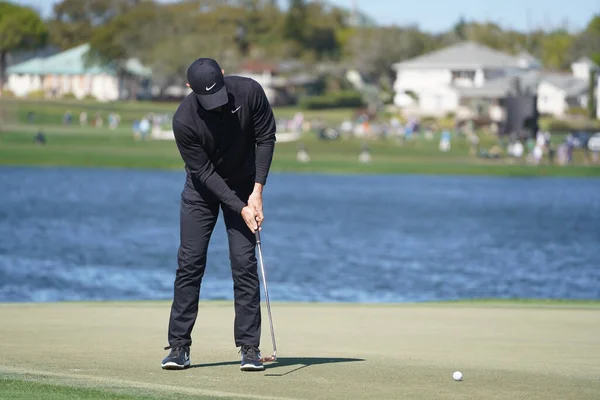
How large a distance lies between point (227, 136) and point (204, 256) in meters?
0.77

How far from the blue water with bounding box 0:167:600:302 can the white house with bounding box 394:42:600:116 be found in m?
48.3

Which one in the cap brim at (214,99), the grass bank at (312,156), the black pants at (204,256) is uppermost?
the cap brim at (214,99)

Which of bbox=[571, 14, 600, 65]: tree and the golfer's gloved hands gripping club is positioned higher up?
bbox=[571, 14, 600, 65]: tree

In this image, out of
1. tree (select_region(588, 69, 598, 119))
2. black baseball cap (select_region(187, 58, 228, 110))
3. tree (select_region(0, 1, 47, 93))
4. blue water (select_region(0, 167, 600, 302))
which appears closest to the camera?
black baseball cap (select_region(187, 58, 228, 110))

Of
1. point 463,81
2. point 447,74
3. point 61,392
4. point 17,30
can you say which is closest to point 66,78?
point 17,30

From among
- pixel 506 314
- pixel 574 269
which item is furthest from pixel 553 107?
A: pixel 506 314

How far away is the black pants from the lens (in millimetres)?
7723

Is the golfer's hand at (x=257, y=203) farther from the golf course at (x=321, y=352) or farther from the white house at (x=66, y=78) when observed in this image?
the white house at (x=66, y=78)

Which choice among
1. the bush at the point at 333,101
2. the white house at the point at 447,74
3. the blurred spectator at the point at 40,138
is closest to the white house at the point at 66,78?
the blurred spectator at the point at 40,138

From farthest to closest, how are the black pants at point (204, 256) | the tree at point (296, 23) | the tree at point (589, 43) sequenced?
1. the tree at point (296, 23)
2. the tree at point (589, 43)
3. the black pants at point (204, 256)

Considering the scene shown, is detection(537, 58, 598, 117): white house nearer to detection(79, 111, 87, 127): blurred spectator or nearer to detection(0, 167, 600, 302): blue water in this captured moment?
detection(79, 111, 87, 127): blurred spectator

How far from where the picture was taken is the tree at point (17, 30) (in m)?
84.7

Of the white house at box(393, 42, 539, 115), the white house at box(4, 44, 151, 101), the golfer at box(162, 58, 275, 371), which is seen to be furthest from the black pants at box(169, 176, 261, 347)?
the white house at box(393, 42, 539, 115)

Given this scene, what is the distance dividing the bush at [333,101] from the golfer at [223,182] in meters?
112
